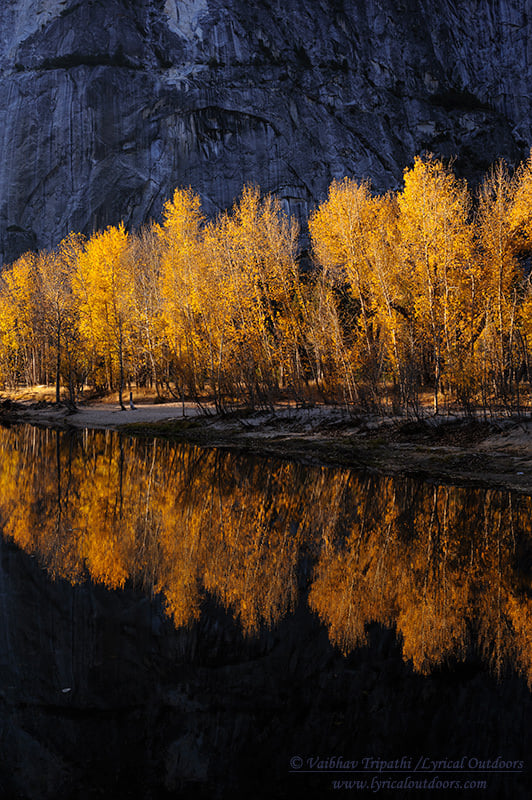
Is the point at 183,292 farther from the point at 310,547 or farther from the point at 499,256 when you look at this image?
the point at 310,547

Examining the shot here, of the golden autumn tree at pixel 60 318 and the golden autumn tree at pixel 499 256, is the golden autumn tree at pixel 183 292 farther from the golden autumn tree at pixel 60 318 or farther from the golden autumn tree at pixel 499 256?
the golden autumn tree at pixel 499 256

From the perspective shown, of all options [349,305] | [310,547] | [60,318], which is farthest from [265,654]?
[60,318]

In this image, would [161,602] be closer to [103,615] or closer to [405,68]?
[103,615]

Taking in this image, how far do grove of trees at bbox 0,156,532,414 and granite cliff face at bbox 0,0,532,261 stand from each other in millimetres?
26709

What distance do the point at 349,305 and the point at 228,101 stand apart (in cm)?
3761

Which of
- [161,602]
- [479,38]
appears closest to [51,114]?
[479,38]

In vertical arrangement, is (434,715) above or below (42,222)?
below

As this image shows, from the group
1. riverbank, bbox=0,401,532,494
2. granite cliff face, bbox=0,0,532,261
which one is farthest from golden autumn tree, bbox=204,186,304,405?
granite cliff face, bbox=0,0,532,261

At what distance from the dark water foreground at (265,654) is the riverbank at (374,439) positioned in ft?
14.1

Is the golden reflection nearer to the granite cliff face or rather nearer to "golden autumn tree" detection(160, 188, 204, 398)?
"golden autumn tree" detection(160, 188, 204, 398)

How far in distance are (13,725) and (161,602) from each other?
2.24 m

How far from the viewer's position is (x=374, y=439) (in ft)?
60.5

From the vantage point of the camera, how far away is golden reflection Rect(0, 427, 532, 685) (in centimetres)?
561

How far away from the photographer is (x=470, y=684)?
14.3 feet
